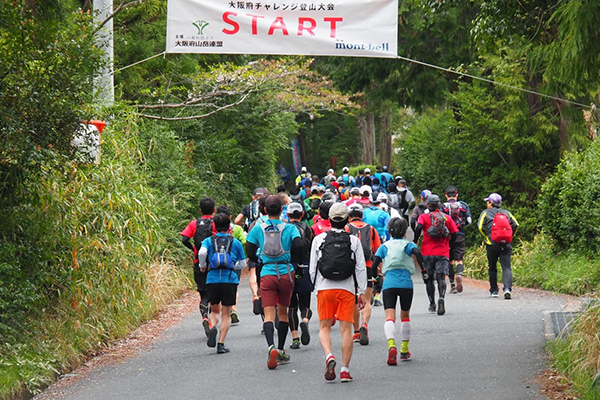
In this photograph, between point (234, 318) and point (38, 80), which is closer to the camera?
point (38, 80)

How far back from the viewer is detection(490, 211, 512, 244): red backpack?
51.8 ft

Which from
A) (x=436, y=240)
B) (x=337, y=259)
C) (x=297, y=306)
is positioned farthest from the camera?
(x=436, y=240)

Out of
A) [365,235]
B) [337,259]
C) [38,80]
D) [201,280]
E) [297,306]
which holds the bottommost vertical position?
[297,306]

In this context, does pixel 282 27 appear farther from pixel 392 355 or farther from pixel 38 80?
pixel 392 355

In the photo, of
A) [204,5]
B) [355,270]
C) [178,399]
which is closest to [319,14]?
[204,5]

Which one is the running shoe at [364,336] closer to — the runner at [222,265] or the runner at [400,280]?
the runner at [400,280]

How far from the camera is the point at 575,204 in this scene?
59.4 ft

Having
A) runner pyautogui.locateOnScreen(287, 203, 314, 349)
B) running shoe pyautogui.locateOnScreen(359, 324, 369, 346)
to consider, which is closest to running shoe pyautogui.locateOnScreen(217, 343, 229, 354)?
runner pyautogui.locateOnScreen(287, 203, 314, 349)

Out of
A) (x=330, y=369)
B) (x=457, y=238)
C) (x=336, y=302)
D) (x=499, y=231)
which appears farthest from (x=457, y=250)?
(x=330, y=369)

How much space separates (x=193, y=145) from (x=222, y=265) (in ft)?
44.4

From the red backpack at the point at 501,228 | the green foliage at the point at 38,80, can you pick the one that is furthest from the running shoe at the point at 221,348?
the red backpack at the point at 501,228

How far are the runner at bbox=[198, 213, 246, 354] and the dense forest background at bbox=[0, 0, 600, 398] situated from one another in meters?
1.66

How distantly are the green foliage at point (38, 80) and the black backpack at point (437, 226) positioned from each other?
6039 mm

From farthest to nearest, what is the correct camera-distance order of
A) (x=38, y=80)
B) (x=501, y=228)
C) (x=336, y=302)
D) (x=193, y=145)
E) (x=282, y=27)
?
(x=193, y=145) → (x=501, y=228) → (x=282, y=27) → (x=38, y=80) → (x=336, y=302)
